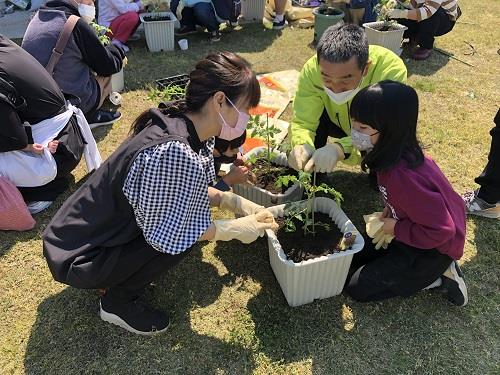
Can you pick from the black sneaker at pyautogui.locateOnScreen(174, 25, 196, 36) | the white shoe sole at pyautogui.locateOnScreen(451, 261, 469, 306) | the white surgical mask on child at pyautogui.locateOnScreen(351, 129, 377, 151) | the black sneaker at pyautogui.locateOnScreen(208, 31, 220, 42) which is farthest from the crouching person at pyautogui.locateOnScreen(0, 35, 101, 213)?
the black sneaker at pyautogui.locateOnScreen(174, 25, 196, 36)

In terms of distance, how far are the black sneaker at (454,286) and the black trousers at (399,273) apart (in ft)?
0.25

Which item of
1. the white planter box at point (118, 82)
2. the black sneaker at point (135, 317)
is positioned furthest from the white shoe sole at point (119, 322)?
the white planter box at point (118, 82)

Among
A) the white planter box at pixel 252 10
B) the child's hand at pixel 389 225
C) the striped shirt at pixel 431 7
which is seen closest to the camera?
the child's hand at pixel 389 225

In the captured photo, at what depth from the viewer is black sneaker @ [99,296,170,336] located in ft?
7.20

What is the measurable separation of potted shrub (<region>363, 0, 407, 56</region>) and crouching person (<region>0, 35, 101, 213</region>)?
11.0 ft

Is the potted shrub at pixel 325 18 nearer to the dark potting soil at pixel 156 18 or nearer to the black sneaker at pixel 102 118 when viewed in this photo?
the dark potting soil at pixel 156 18

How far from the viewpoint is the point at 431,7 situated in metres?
5.11

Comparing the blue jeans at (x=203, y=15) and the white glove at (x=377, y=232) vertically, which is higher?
the white glove at (x=377, y=232)

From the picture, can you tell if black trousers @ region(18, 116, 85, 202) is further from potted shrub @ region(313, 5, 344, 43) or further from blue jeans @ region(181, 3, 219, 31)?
potted shrub @ region(313, 5, 344, 43)

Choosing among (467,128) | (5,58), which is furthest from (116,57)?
(467,128)

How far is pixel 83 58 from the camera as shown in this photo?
3643 millimetres

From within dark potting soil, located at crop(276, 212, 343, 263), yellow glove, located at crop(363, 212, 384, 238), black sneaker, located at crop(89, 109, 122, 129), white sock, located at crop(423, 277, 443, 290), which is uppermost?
yellow glove, located at crop(363, 212, 384, 238)

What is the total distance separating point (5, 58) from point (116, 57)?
4.35 feet

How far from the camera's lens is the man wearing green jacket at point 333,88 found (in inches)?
93.0
